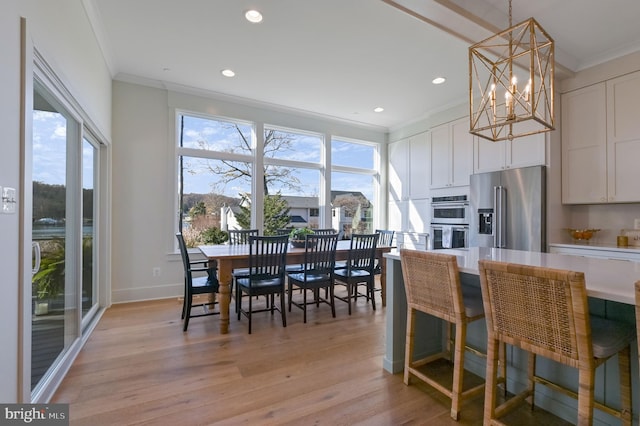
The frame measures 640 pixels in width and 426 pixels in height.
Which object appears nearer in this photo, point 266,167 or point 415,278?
point 415,278

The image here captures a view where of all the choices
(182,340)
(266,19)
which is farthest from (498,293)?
(266,19)

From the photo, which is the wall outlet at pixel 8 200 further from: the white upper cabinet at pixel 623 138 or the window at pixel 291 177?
the white upper cabinet at pixel 623 138

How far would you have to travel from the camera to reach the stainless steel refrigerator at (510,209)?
3568 mm

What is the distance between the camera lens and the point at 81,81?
98.7 inches

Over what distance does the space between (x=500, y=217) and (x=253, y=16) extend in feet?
11.7

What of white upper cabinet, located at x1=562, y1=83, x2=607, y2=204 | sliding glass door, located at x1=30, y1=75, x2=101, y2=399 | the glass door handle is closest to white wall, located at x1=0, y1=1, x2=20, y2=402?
sliding glass door, located at x1=30, y1=75, x2=101, y2=399

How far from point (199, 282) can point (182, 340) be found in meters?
0.65

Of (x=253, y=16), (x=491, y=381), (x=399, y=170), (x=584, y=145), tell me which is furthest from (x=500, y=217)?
(x=253, y=16)

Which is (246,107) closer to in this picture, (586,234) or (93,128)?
(93,128)

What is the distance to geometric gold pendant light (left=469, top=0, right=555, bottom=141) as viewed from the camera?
1715mm

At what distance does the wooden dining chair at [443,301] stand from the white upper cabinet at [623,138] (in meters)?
2.53

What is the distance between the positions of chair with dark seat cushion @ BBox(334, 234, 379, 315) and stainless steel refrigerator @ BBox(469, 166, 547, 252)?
1601 mm

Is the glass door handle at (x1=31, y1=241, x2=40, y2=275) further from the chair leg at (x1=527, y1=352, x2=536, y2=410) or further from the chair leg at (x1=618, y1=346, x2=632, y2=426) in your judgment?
the chair leg at (x1=618, y1=346, x2=632, y2=426)

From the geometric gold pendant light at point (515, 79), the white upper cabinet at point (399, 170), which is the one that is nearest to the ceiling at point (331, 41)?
the geometric gold pendant light at point (515, 79)
